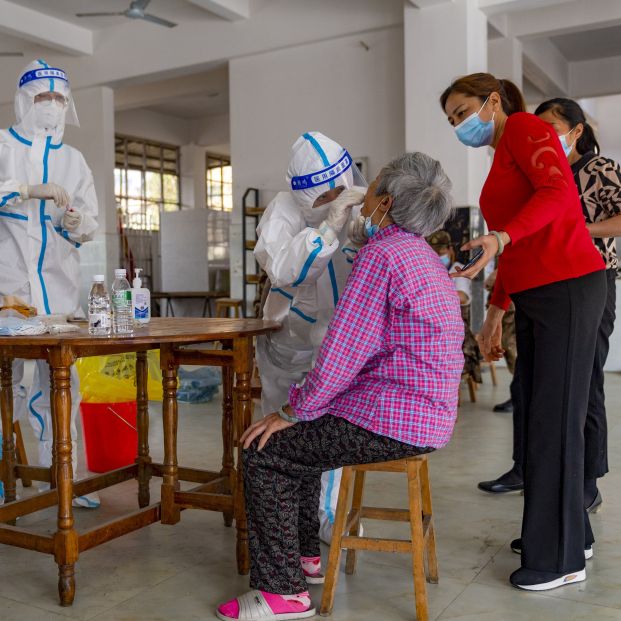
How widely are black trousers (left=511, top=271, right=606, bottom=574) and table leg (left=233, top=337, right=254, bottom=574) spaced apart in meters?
0.85

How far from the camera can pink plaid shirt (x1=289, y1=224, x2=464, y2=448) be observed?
182 cm

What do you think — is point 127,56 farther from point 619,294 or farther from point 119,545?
point 119,545

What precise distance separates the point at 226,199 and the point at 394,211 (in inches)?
593

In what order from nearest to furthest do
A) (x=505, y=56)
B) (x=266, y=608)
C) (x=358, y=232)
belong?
(x=266, y=608)
(x=358, y=232)
(x=505, y=56)

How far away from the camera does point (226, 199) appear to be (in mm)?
16672

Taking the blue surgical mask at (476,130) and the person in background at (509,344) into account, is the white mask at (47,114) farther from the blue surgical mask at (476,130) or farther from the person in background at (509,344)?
the person in background at (509,344)

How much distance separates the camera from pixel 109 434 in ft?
11.5

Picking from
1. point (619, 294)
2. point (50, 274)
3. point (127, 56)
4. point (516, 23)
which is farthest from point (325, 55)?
point (50, 274)

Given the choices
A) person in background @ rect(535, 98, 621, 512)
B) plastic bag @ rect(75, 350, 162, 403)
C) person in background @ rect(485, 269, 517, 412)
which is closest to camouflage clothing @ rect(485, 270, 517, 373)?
person in background @ rect(485, 269, 517, 412)

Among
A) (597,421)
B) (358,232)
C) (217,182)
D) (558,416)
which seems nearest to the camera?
(558,416)

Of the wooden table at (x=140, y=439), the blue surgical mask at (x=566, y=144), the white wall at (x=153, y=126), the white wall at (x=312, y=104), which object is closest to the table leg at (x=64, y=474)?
the wooden table at (x=140, y=439)

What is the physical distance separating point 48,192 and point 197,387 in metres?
3.00

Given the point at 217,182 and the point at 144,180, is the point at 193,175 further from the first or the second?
the point at 144,180

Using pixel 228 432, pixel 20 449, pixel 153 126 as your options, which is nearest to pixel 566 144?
pixel 228 432
